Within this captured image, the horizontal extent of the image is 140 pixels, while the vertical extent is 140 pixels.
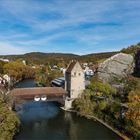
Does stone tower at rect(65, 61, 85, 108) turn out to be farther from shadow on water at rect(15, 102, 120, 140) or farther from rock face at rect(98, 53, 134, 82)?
rock face at rect(98, 53, 134, 82)

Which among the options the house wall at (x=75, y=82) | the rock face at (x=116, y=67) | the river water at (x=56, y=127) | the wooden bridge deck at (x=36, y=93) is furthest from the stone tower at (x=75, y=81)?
the rock face at (x=116, y=67)

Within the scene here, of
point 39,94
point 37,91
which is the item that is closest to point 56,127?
point 39,94

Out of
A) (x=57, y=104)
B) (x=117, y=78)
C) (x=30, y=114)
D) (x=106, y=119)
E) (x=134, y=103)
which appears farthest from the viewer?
(x=117, y=78)

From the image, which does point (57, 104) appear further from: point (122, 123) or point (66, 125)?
point (122, 123)

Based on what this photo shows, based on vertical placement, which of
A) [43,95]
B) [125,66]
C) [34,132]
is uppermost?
[125,66]

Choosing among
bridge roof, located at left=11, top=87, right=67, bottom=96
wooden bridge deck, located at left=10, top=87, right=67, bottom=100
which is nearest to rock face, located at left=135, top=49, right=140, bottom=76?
wooden bridge deck, located at left=10, top=87, right=67, bottom=100

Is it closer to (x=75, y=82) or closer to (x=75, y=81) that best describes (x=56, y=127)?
(x=75, y=82)

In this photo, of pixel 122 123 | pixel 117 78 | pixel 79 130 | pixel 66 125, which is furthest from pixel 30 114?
pixel 117 78
